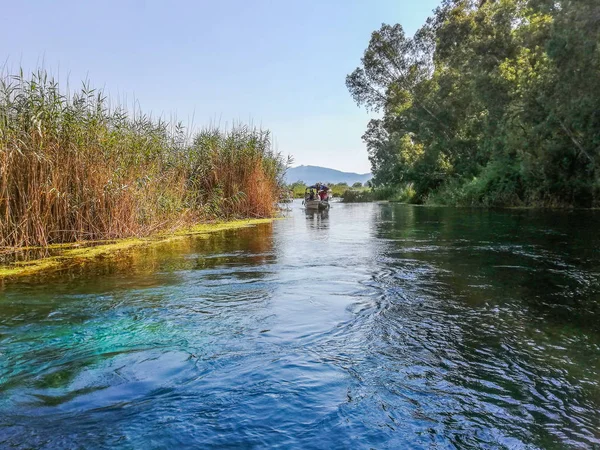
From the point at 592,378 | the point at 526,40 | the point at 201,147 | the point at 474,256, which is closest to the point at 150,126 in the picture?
the point at 201,147

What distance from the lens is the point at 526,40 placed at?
18266 millimetres

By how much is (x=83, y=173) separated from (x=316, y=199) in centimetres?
1777

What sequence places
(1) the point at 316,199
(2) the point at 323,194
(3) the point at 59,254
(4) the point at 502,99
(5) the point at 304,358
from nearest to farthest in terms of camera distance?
1. (5) the point at 304,358
2. (3) the point at 59,254
3. (4) the point at 502,99
4. (1) the point at 316,199
5. (2) the point at 323,194

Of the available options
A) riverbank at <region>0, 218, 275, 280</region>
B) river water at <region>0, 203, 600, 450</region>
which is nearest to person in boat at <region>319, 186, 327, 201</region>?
riverbank at <region>0, 218, 275, 280</region>

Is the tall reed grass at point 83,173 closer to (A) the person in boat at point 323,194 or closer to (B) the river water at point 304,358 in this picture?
(B) the river water at point 304,358

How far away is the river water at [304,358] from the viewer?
225 cm

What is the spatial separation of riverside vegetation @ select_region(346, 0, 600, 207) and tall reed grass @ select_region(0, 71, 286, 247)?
12618mm

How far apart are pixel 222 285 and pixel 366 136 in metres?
50.0

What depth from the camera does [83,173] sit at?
8.49 m

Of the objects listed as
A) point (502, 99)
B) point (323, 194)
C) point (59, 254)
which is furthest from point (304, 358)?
point (323, 194)

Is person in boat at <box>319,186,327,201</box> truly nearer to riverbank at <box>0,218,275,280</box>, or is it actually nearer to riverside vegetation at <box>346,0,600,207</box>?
riverside vegetation at <box>346,0,600,207</box>

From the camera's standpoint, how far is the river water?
225 cm

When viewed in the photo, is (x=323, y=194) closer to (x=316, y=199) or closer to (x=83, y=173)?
(x=316, y=199)

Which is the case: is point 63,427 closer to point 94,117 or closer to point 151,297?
point 151,297
